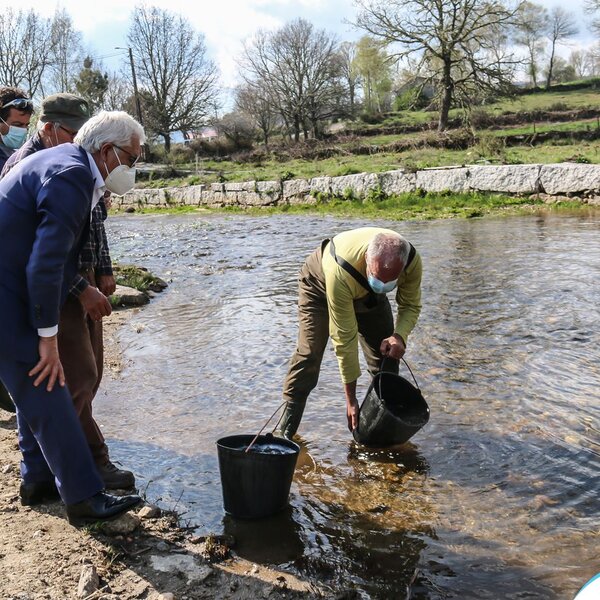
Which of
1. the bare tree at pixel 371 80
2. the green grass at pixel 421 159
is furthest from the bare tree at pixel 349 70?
the green grass at pixel 421 159

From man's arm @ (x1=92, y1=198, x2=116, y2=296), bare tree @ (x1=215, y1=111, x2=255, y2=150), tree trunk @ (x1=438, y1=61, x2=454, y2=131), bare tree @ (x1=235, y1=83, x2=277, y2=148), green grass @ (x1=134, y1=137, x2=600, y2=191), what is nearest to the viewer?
man's arm @ (x1=92, y1=198, x2=116, y2=296)

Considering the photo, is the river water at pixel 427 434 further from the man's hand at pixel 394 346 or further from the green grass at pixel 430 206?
the green grass at pixel 430 206

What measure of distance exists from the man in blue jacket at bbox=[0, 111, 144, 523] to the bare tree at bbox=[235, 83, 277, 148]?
139 feet

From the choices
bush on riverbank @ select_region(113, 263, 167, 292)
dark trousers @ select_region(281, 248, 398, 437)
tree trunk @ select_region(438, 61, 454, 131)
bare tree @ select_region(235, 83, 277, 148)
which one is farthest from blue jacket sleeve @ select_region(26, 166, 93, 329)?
bare tree @ select_region(235, 83, 277, 148)

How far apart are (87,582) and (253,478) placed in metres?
0.95

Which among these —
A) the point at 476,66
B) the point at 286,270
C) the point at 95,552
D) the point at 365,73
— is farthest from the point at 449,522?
the point at 365,73

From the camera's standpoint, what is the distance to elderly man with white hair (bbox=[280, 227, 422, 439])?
3.84 m

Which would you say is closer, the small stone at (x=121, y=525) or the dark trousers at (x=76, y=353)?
the small stone at (x=121, y=525)

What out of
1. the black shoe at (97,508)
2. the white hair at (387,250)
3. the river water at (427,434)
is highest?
the white hair at (387,250)

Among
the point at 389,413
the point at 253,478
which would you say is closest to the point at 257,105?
the point at 389,413

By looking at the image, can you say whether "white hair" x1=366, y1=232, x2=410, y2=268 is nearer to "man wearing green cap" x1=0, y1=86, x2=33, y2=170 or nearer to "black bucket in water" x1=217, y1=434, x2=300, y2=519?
"black bucket in water" x1=217, y1=434, x2=300, y2=519

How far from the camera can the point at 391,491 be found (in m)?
3.95

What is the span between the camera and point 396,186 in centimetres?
1861

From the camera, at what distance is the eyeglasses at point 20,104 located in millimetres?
5006
